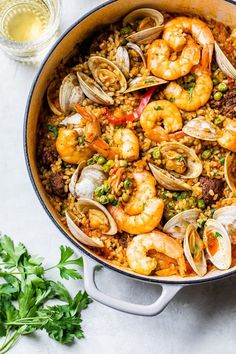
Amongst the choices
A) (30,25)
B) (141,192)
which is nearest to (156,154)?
(141,192)

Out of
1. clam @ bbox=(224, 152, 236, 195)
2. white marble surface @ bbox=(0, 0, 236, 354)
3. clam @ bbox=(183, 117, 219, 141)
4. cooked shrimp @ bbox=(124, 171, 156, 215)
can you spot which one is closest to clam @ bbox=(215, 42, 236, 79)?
clam @ bbox=(183, 117, 219, 141)

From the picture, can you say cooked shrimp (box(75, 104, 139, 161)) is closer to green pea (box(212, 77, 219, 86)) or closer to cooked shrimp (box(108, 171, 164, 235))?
cooked shrimp (box(108, 171, 164, 235))

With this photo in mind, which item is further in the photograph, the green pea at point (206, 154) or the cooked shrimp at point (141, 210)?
the green pea at point (206, 154)

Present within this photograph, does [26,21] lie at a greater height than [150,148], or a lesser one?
greater

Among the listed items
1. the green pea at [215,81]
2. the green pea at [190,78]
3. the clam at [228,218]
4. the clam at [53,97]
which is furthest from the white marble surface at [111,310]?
the green pea at [215,81]

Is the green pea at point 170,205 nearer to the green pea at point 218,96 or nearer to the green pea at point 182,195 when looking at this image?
the green pea at point 182,195

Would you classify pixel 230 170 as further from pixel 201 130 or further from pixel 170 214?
pixel 170 214
